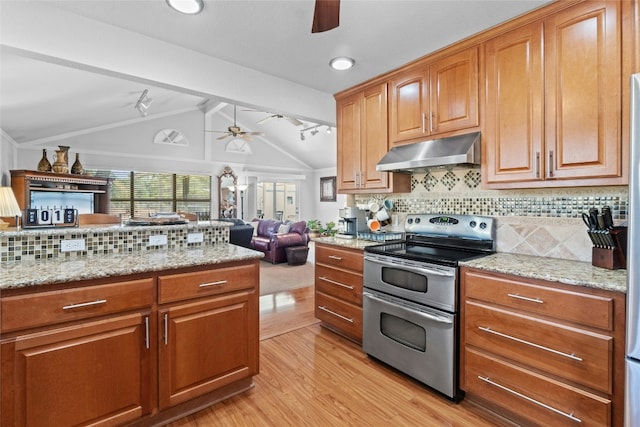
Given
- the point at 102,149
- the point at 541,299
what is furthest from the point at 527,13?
the point at 102,149

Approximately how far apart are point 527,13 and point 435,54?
0.62 meters

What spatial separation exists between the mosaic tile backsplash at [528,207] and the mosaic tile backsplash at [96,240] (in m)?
1.91

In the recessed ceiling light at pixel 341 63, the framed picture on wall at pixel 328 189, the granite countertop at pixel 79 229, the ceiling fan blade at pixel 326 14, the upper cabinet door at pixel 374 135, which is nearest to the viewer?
the ceiling fan blade at pixel 326 14

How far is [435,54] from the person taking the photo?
241 cm

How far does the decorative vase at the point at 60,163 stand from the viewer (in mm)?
5688

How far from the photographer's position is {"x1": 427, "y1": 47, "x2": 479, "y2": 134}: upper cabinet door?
2221 mm

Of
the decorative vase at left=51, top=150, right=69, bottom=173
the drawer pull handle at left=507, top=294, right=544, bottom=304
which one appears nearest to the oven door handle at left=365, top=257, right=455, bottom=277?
the drawer pull handle at left=507, top=294, right=544, bottom=304

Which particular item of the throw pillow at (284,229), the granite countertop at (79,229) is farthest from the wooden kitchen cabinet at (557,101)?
the throw pillow at (284,229)

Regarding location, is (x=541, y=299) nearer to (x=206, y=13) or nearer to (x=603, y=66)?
(x=603, y=66)

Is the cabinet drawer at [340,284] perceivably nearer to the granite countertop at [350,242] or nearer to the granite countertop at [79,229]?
the granite countertop at [350,242]

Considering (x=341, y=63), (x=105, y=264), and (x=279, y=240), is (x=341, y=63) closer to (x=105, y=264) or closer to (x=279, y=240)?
(x=105, y=264)

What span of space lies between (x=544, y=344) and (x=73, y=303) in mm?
2316

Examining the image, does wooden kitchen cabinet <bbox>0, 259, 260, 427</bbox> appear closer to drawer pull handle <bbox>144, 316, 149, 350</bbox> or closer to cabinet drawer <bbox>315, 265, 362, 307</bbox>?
drawer pull handle <bbox>144, 316, 149, 350</bbox>

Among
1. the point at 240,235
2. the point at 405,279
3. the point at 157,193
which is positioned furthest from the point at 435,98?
the point at 157,193
